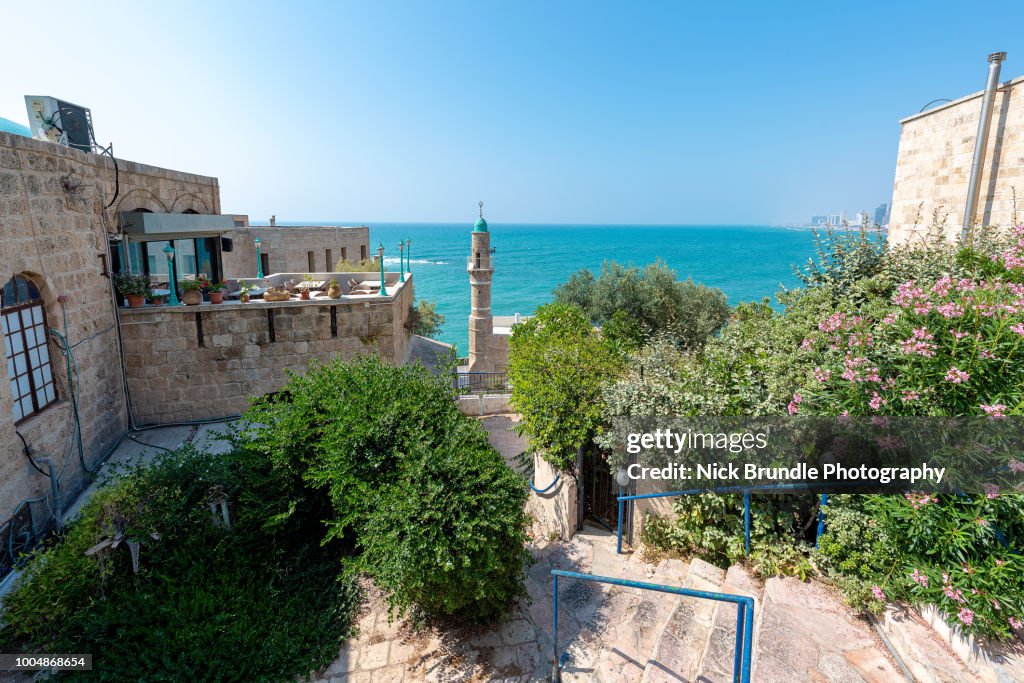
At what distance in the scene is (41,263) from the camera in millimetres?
7168

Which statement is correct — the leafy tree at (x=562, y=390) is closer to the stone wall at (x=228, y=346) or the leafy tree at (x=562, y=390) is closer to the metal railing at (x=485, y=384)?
the stone wall at (x=228, y=346)

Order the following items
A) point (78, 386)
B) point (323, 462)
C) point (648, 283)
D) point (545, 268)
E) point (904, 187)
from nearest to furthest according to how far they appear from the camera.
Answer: point (323, 462) < point (78, 386) < point (904, 187) < point (648, 283) < point (545, 268)

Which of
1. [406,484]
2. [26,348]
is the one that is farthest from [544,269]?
[406,484]

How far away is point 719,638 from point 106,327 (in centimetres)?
1087

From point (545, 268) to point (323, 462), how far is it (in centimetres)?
11673

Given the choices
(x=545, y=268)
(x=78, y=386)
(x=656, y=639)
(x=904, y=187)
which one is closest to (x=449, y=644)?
(x=656, y=639)

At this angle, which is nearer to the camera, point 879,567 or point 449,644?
point 879,567

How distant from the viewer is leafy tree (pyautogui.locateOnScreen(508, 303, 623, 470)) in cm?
666

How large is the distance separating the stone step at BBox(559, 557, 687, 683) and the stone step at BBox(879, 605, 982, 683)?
5.57ft

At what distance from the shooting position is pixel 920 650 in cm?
364

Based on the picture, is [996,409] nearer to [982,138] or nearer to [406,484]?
[406,484]

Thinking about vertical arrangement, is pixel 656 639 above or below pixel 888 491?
below

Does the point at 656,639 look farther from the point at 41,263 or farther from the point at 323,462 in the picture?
the point at 41,263

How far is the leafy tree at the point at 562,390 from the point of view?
6.66 meters
